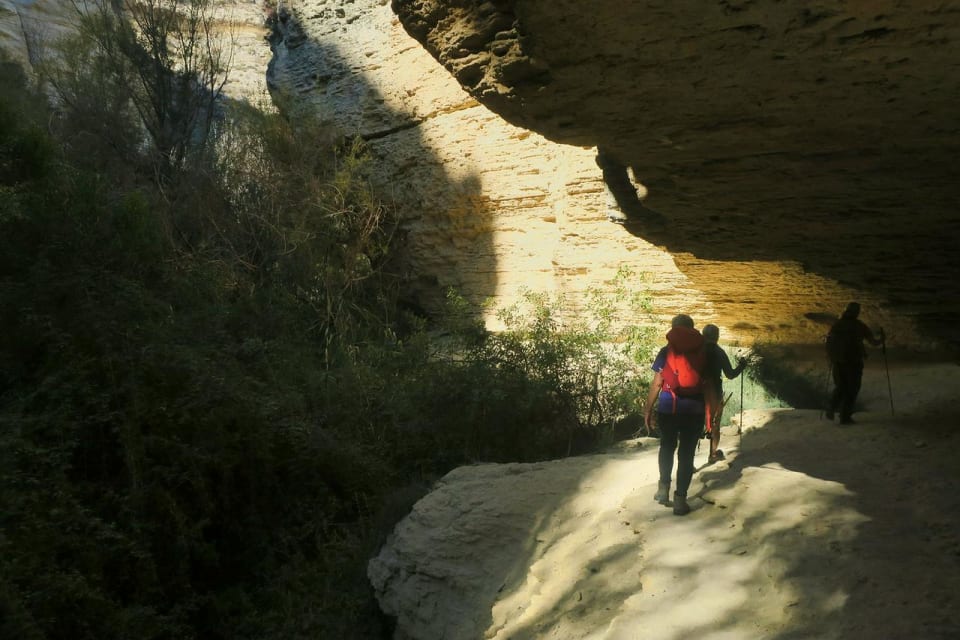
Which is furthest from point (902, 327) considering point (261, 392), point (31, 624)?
point (31, 624)

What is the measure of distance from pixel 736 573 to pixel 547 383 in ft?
17.5

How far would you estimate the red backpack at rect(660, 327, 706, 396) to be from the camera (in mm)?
4727

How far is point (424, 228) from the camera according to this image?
14.3 meters

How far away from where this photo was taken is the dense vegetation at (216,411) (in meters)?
6.14

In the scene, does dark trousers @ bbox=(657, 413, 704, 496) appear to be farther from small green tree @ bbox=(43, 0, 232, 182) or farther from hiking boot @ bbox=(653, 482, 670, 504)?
small green tree @ bbox=(43, 0, 232, 182)

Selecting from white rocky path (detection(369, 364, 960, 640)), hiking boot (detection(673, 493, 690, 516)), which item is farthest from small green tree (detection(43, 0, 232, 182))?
hiking boot (detection(673, 493, 690, 516))

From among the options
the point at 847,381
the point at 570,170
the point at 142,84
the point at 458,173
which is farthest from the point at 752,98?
the point at 142,84

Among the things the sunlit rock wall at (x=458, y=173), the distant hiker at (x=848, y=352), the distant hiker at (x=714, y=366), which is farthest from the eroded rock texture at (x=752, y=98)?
the sunlit rock wall at (x=458, y=173)

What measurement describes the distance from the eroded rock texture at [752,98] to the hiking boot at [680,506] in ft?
7.92

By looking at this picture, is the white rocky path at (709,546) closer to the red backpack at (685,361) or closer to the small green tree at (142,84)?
the red backpack at (685,361)

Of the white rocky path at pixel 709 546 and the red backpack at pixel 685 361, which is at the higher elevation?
the red backpack at pixel 685 361

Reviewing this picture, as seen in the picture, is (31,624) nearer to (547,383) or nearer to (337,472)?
(337,472)

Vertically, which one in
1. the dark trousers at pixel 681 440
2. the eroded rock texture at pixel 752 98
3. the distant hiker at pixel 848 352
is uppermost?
the eroded rock texture at pixel 752 98

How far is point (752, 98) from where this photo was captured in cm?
424
